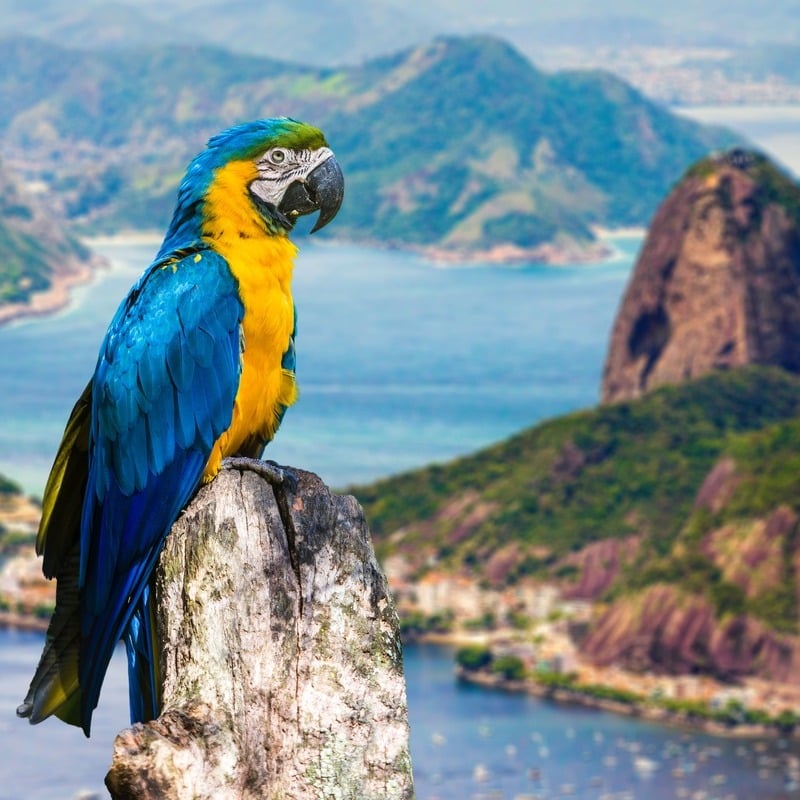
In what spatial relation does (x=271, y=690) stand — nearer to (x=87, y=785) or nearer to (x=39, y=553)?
(x=39, y=553)

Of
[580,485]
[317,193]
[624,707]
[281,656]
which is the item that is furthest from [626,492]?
[281,656]

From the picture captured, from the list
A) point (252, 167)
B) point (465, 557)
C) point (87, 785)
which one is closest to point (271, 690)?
point (252, 167)

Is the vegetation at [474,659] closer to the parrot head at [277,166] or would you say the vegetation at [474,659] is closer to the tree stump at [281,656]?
the parrot head at [277,166]

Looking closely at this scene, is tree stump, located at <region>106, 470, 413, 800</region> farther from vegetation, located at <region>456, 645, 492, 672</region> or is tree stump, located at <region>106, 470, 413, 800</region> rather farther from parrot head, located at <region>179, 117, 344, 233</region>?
vegetation, located at <region>456, 645, 492, 672</region>

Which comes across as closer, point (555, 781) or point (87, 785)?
point (87, 785)

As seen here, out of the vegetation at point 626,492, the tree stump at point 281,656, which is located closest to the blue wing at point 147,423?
the tree stump at point 281,656
